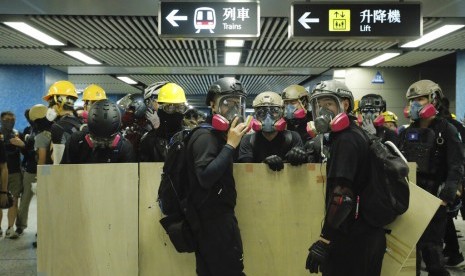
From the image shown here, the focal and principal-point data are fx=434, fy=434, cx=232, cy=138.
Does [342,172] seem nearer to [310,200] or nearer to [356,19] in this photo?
[310,200]

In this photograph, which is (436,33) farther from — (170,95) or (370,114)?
(170,95)

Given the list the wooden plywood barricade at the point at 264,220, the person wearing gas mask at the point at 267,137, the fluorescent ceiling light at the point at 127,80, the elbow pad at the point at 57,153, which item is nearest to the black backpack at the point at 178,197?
the wooden plywood barricade at the point at 264,220

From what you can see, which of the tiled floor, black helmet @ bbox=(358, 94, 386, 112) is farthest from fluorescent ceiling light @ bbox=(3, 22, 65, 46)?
black helmet @ bbox=(358, 94, 386, 112)

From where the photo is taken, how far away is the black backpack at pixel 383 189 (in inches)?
82.4

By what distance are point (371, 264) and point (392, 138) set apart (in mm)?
3251

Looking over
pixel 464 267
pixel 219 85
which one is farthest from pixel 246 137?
pixel 464 267

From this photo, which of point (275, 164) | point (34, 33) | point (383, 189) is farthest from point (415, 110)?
point (34, 33)

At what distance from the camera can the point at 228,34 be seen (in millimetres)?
4445

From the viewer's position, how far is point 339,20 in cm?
446

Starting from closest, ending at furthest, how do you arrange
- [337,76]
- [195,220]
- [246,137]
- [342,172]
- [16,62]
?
[342,172], [195,220], [246,137], [16,62], [337,76]

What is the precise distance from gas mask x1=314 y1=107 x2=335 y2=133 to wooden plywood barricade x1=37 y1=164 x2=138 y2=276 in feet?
4.08

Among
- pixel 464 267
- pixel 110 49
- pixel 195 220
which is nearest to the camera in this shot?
pixel 195 220

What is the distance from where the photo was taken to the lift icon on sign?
4457mm

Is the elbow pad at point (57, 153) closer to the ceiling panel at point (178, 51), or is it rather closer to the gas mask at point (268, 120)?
the gas mask at point (268, 120)
